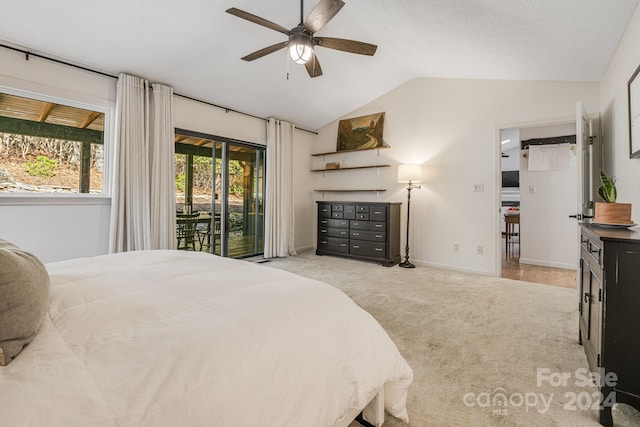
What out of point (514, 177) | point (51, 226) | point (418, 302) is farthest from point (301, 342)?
point (514, 177)

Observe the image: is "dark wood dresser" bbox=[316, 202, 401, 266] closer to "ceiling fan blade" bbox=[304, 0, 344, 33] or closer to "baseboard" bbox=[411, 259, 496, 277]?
"baseboard" bbox=[411, 259, 496, 277]

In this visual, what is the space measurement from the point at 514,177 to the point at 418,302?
702 cm

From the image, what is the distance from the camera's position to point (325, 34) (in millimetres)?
3496

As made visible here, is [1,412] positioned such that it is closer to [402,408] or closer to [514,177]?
[402,408]

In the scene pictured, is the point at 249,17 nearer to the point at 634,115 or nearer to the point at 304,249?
the point at 634,115

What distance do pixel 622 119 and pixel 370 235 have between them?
122 inches

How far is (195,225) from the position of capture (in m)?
4.46

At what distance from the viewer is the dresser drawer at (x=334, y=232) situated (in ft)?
16.7

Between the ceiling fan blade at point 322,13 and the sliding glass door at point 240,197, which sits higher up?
the ceiling fan blade at point 322,13

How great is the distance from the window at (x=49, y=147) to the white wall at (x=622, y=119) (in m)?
5.02

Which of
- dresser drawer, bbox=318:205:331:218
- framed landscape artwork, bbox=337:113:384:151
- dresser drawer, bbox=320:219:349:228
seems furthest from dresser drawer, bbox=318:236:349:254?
framed landscape artwork, bbox=337:113:384:151

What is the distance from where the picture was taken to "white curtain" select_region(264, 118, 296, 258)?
5.11m

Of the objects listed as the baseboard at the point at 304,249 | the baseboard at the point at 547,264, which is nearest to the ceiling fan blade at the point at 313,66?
the baseboard at the point at 304,249

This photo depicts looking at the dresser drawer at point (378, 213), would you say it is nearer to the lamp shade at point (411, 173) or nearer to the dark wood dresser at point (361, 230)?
the dark wood dresser at point (361, 230)
